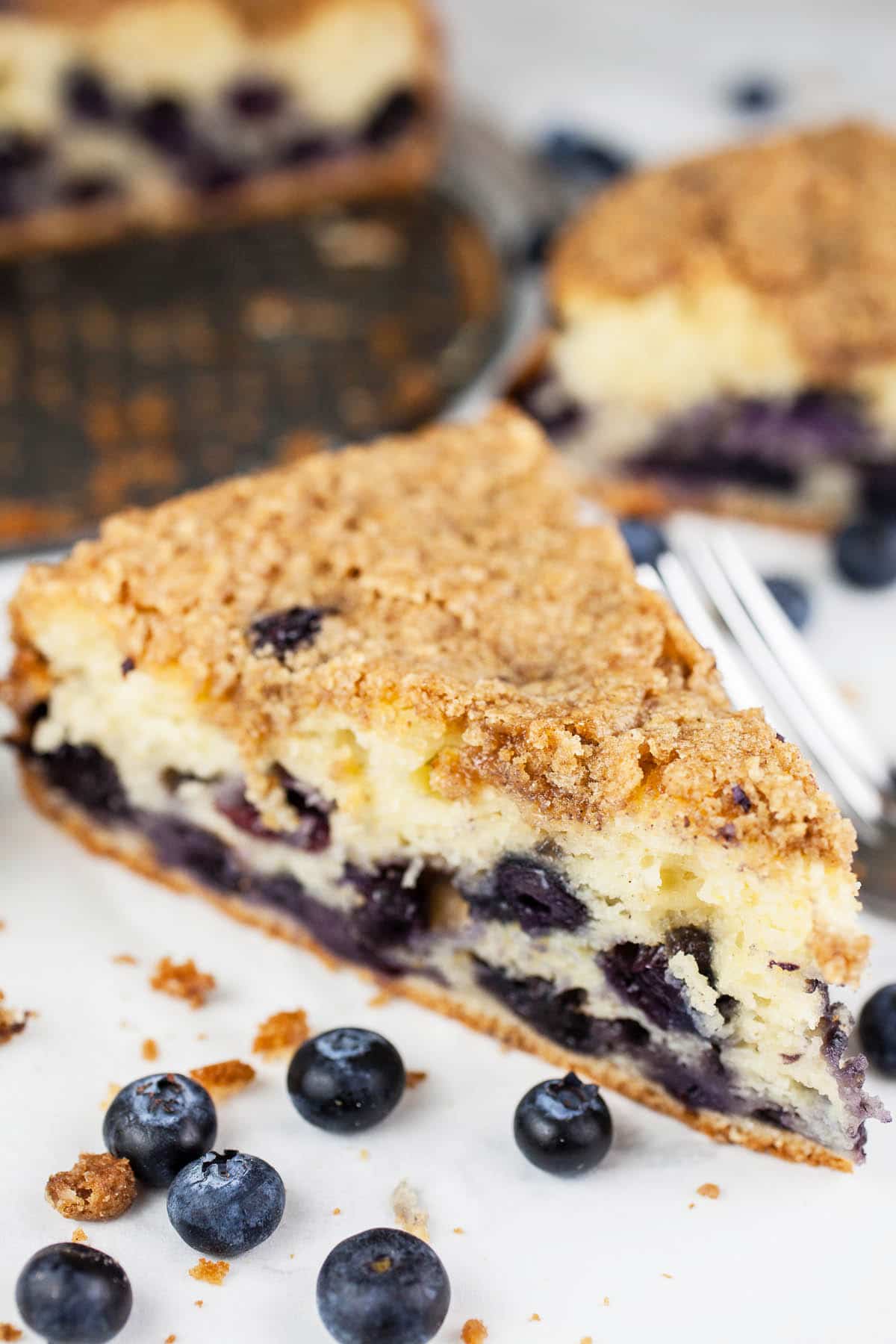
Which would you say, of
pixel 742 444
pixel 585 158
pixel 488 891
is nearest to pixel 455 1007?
pixel 488 891

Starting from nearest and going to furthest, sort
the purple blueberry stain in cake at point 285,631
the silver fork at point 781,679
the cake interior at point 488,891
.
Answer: the cake interior at point 488,891
the purple blueberry stain in cake at point 285,631
the silver fork at point 781,679

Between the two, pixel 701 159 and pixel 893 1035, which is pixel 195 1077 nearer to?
pixel 893 1035

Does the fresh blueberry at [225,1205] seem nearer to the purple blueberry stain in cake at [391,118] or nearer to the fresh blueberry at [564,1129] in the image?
the fresh blueberry at [564,1129]

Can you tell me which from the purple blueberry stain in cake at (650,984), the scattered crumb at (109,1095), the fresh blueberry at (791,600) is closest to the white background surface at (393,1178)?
the scattered crumb at (109,1095)

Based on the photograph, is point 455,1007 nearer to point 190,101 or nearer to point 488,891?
point 488,891

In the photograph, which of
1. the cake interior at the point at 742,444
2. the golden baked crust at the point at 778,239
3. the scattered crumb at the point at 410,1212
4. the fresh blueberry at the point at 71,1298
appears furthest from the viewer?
the cake interior at the point at 742,444

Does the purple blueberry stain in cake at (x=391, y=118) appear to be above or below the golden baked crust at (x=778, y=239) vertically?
below

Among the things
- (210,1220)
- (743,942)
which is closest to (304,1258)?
(210,1220)

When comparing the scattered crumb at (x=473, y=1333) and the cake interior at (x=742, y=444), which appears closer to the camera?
the scattered crumb at (x=473, y=1333)

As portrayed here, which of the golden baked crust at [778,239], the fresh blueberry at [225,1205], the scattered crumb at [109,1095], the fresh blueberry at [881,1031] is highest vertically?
the golden baked crust at [778,239]
